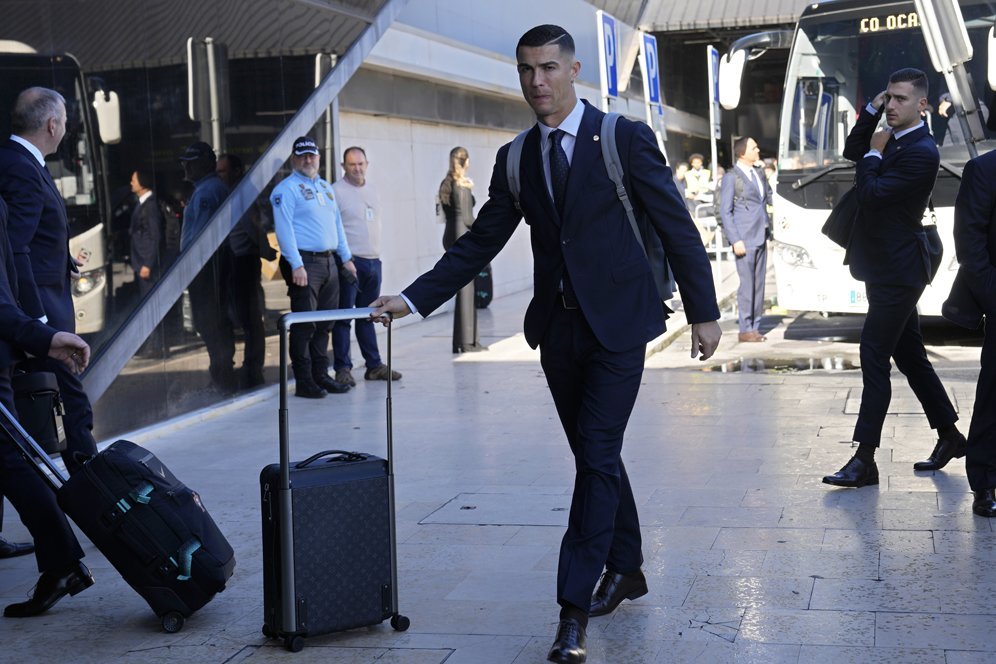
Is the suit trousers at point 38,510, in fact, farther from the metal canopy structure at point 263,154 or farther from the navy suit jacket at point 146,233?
the navy suit jacket at point 146,233

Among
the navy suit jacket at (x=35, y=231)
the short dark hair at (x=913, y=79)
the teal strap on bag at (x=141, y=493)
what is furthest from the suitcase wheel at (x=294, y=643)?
the short dark hair at (x=913, y=79)

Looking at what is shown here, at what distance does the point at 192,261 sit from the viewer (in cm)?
975

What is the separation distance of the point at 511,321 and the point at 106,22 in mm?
8055

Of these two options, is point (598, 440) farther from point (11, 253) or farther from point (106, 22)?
point (106, 22)

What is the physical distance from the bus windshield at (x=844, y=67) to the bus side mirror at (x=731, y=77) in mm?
483

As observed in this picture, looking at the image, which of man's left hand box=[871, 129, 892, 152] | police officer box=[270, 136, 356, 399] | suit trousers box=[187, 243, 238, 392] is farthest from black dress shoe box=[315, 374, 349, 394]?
man's left hand box=[871, 129, 892, 152]

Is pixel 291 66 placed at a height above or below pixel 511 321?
above

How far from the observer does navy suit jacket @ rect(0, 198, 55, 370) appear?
5078mm

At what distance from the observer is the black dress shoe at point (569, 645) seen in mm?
4270

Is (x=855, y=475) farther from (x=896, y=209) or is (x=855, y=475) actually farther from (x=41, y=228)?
(x=41, y=228)

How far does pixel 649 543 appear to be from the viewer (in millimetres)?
5789

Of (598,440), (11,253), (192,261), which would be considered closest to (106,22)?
(192,261)

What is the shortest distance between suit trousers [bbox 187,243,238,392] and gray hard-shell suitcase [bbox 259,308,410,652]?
5319 millimetres

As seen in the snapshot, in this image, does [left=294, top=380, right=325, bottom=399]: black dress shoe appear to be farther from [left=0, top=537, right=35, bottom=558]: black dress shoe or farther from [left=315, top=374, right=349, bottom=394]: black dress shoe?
[left=0, top=537, right=35, bottom=558]: black dress shoe
